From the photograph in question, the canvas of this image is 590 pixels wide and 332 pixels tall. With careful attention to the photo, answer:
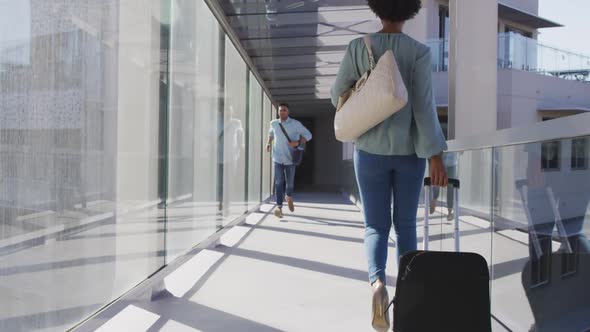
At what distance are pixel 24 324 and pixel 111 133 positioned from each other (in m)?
1.02

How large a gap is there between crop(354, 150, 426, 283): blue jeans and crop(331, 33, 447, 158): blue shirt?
0.05 metres

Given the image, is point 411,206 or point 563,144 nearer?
point 563,144

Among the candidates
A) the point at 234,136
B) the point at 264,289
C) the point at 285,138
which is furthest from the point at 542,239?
the point at 285,138

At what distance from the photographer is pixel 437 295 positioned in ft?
6.58

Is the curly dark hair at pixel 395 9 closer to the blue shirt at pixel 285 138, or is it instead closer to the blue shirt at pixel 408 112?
the blue shirt at pixel 408 112

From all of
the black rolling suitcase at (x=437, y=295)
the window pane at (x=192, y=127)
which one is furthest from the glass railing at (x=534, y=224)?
the window pane at (x=192, y=127)

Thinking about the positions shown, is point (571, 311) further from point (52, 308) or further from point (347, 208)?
point (347, 208)

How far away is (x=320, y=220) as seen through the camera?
329 inches

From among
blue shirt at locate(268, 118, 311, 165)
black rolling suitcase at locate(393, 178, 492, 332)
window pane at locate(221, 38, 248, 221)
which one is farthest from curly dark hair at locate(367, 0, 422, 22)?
blue shirt at locate(268, 118, 311, 165)

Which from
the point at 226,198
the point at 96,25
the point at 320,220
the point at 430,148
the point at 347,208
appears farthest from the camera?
the point at 347,208

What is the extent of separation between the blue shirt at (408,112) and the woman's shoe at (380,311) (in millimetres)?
568

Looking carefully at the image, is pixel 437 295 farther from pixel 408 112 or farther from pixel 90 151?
pixel 90 151

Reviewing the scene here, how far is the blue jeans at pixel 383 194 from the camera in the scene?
2301 millimetres

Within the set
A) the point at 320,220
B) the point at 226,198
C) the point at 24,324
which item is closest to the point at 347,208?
the point at 320,220
